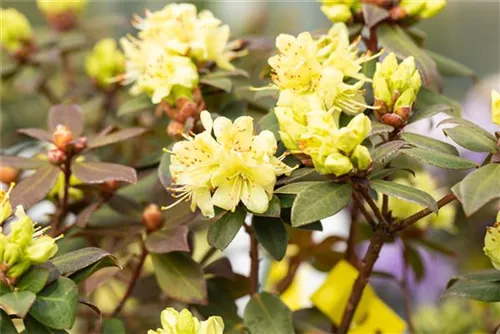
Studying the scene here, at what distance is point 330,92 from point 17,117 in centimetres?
101

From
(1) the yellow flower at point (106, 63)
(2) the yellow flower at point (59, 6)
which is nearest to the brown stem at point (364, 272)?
(1) the yellow flower at point (106, 63)

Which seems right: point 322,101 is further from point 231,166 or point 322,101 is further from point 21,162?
point 21,162

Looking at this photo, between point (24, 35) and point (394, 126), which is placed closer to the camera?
point (394, 126)

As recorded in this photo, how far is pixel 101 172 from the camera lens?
38.1 inches

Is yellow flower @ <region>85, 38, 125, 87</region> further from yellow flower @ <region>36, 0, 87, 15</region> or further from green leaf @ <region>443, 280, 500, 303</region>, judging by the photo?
green leaf @ <region>443, 280, 500, 303</region>

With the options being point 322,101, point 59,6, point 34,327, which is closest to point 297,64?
point 322,101

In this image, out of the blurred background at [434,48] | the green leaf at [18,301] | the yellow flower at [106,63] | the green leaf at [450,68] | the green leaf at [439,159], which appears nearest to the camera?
the green leaf at [18,301]

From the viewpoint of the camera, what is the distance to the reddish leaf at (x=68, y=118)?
1102mm

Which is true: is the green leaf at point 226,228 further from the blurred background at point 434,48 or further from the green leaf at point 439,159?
the blurred background at point 434,48

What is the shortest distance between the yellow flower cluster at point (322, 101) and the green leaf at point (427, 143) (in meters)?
0.06

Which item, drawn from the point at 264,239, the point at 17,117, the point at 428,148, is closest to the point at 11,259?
the point at 264,239

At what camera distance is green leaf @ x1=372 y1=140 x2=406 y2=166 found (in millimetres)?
798

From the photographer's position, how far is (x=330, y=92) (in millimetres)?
846

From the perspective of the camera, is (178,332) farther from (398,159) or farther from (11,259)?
(398,159)
